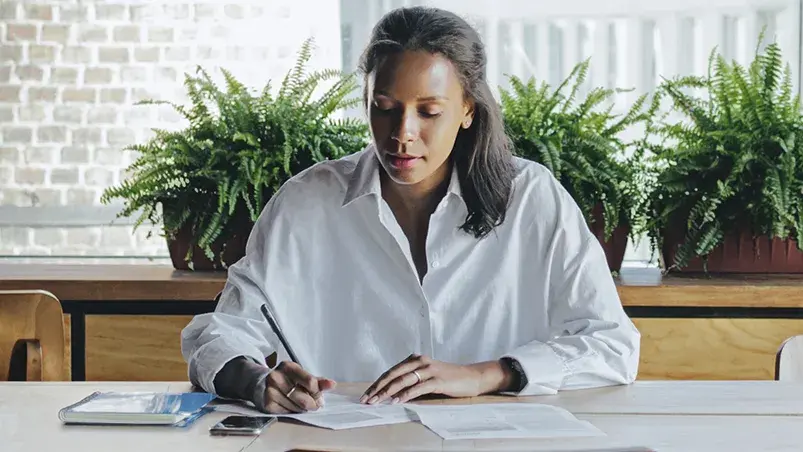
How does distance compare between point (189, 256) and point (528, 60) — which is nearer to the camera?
point (189, 256)

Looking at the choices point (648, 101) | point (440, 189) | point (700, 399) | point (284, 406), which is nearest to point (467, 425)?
point (284, 406)

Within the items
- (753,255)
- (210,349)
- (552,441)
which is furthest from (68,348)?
(753,255)

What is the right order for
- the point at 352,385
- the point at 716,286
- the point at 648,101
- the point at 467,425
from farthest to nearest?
the point at 648,101
the point at 716,286
the point at 352,385
the point at 467,425

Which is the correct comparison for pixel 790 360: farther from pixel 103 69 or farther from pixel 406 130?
pixel 103 69

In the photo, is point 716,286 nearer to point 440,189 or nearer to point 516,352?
point 440,189

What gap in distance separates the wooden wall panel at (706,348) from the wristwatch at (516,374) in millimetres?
871

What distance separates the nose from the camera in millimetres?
1725

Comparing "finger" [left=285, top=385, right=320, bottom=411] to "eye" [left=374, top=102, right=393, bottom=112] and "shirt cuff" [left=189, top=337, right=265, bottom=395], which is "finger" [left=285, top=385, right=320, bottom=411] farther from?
→ "eye" [left=374, top=102, right=393, bottom=112]

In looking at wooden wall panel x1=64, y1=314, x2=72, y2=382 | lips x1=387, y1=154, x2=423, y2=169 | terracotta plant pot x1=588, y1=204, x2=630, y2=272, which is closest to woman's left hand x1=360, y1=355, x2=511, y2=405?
lips x1=387, y1=154, x2=423, y2=169

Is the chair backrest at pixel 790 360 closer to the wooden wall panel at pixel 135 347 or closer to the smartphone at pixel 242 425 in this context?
the smartphone at pixel 242 425

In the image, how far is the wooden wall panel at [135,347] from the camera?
2.46 metres

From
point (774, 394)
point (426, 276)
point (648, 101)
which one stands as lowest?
point (774, 394)

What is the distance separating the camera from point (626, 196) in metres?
2.52

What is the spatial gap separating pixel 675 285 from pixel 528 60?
1.16 meters
